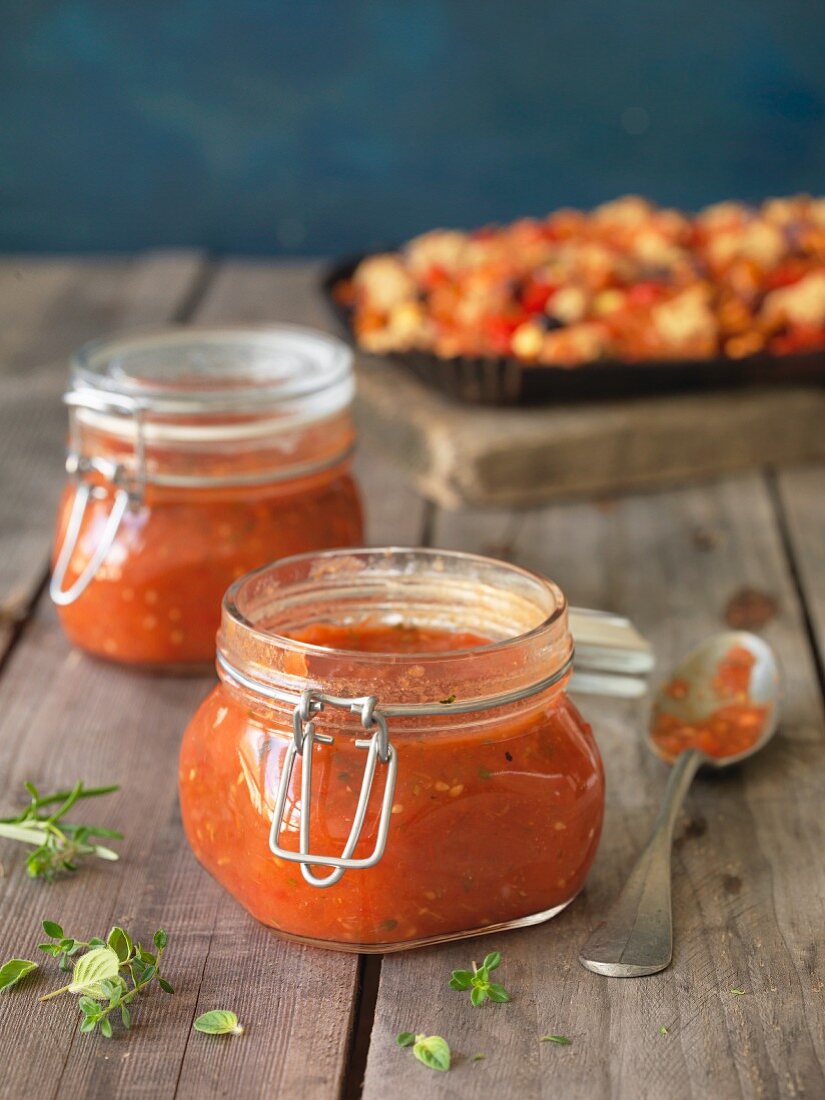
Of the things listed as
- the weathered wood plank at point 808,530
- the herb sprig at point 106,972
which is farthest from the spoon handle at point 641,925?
the weathered wood plank at point 808,530

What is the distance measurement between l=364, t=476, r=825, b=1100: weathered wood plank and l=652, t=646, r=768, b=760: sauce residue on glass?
0.02m

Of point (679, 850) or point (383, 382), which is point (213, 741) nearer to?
point (679, 850)

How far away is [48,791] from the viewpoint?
3.65ft

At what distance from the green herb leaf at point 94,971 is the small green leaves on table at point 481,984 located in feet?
0.66

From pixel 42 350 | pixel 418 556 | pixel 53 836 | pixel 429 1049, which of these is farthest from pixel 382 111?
pixel 429 1049

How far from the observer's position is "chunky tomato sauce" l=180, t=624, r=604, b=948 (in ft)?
2.79

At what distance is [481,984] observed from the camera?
0.83 meters

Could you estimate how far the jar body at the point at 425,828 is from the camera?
850 millimetres

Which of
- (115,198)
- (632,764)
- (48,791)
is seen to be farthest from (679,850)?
(115,198)

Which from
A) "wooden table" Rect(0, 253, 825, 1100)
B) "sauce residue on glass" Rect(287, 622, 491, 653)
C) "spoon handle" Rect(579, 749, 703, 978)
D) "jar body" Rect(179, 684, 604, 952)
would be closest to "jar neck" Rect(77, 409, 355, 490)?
"wooden table" Rect(0, 253, 825, 1100)

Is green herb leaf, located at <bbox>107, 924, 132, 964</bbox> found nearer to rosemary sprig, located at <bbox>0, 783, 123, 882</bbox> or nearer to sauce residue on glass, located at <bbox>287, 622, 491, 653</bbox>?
rosemary sprig, located at <bbox>0, 783, 123, 882</bbox>

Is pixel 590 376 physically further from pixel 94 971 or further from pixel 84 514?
pixel 94 971

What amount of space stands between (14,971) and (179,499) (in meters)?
0.53

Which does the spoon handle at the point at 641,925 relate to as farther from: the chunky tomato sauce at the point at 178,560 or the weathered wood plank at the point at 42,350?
the weathered wood plank at the point at 42,350
